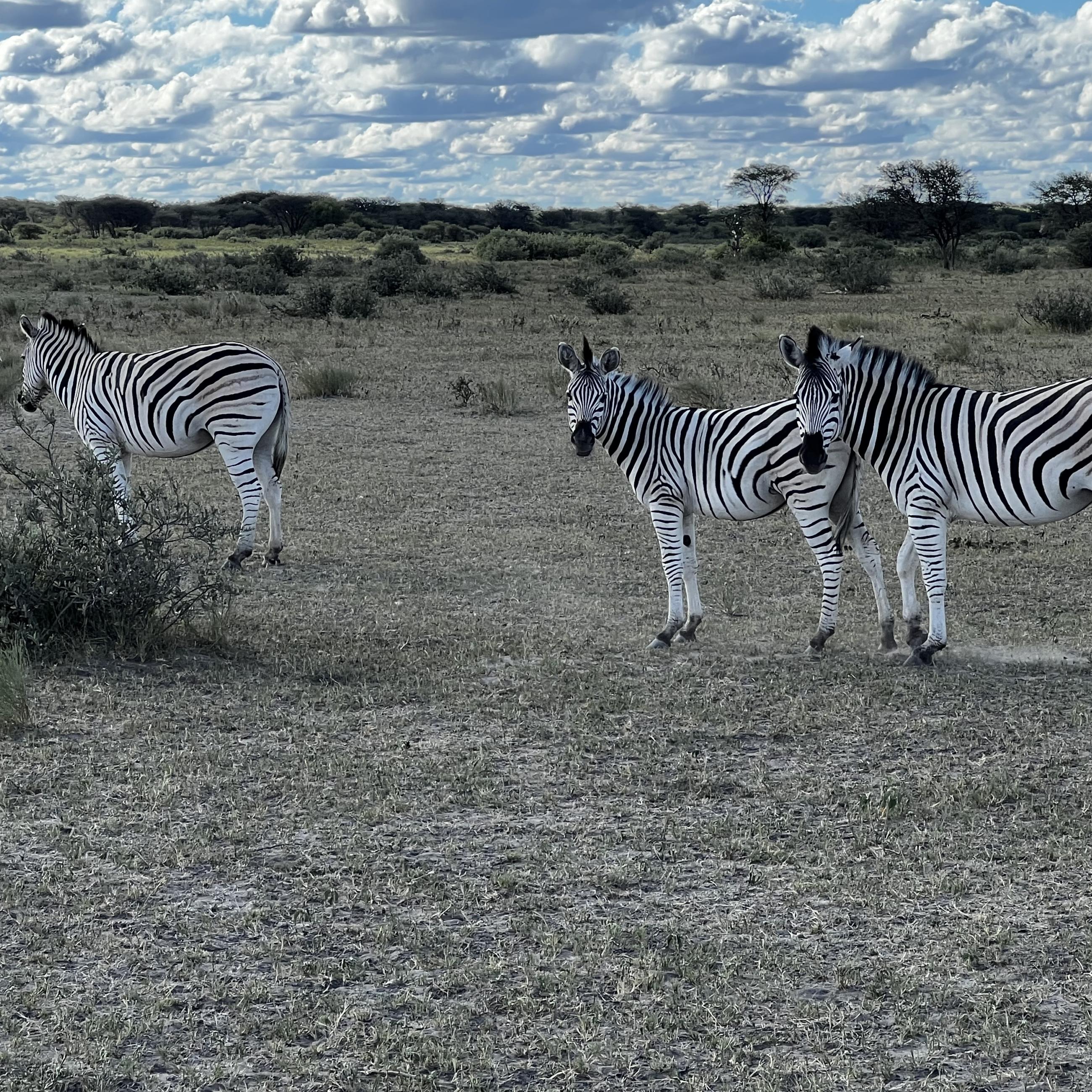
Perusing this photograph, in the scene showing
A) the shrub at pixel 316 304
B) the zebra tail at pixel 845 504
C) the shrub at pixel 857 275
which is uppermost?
the shrub at pixel 857 275

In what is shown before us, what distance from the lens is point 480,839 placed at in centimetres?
536

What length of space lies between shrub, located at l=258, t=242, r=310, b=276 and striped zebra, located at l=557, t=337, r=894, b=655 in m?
32.6

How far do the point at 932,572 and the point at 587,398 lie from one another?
2.26m

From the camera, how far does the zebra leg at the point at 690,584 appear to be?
812 cm

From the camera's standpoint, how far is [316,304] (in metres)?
27.8

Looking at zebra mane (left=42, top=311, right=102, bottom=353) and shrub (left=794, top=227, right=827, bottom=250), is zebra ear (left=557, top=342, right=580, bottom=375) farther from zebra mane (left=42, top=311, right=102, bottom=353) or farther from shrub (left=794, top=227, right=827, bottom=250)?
shrub (left=794, top=227, right=827, bottom=250)

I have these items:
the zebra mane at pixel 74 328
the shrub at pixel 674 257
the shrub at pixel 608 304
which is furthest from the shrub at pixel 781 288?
the zebra mane at pixel 74 328

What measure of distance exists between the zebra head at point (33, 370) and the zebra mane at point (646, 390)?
18.0 ft

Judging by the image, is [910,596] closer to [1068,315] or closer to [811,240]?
[1068,315]

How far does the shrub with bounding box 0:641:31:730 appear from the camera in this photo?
6.51 meters

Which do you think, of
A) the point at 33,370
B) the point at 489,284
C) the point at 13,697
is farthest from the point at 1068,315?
the point at 13,697

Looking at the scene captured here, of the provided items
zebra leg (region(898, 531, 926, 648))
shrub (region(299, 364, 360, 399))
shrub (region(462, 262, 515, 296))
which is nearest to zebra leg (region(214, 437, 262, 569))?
zebra leg (region(898, 531, 926, 648))

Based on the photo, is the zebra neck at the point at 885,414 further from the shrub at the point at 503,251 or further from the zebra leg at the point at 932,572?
the shrub at the point at 503,251

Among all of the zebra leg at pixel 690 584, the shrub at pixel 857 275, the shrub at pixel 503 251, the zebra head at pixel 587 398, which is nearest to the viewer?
the zebra leg at pixel 690 584
